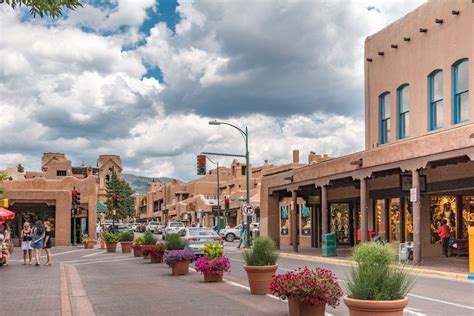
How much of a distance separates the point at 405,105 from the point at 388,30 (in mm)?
3874

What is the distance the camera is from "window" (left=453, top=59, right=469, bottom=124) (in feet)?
82.4

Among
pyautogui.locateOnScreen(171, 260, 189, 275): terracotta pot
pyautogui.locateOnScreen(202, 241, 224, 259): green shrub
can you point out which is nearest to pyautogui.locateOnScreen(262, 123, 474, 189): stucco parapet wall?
pyautogui.locateOnScreen(202, 241, 224, 259): green shrub

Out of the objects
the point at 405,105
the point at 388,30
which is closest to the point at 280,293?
the point at 405,105

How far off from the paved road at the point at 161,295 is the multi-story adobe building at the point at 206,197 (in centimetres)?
4171

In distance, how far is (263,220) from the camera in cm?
3769

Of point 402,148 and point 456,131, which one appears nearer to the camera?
point 456,131

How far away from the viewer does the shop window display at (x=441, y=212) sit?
→ 2717 cm

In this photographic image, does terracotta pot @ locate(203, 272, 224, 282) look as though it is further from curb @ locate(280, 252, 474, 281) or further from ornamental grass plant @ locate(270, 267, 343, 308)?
ornamental grass plant @ locate(270, 267, 343, 308)

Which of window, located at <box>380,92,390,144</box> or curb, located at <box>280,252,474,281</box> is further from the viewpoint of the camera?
window, located at <box>380,92,390,144</box>

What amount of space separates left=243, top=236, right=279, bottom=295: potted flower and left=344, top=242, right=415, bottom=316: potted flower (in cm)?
545

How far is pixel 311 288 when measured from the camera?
33.6ft

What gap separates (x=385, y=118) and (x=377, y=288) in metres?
23.7

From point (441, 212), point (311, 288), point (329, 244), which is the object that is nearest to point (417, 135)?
point (441, 212)

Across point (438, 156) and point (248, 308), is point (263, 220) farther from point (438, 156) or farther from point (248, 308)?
point (248, 308)
